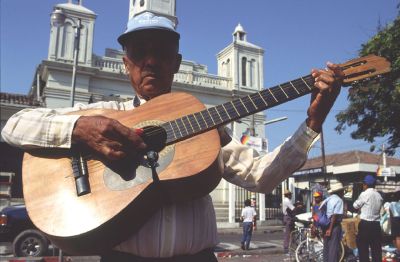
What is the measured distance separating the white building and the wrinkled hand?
1855 centimetres

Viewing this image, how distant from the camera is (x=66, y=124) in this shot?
5.79 feet

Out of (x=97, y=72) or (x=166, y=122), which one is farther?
(x=97, y=72)

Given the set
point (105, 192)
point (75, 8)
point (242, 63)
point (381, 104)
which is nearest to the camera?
point (105, 192)

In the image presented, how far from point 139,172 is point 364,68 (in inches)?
49.2

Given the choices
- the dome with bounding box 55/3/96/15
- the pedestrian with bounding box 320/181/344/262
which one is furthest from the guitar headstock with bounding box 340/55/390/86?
the dome with bounding box 55/3/96/15

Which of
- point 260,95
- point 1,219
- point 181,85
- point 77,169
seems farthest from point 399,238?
point 181,85

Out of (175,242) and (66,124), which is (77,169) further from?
(175,242)

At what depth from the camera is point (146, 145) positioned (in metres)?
1.76

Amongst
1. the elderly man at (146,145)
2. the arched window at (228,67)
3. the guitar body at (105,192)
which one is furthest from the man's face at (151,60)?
the arched window at (228,67)

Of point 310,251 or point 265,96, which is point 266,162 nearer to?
point 265,96

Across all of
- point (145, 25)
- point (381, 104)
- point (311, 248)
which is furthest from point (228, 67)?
point (145, 25)

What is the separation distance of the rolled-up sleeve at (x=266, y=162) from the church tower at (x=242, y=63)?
2547cm

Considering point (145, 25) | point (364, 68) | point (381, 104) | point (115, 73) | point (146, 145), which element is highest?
point (115, 73)

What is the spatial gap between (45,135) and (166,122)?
0.59 metres
